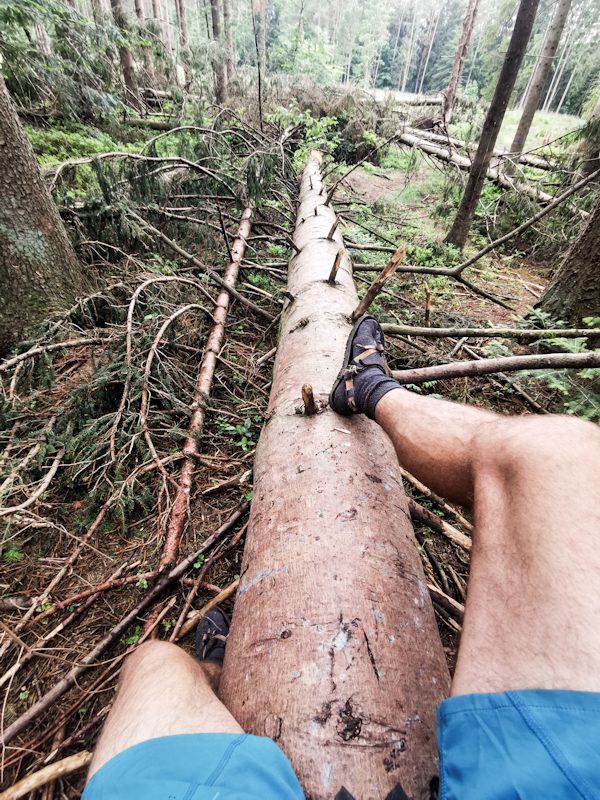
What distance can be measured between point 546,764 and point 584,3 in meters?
52.0

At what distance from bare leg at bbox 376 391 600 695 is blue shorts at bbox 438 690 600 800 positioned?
5 centimetres

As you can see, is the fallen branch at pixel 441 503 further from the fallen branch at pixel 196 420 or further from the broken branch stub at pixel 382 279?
the fallen branch at pixel 196 420

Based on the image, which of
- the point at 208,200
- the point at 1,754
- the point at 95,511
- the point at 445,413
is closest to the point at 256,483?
the point at 445,413

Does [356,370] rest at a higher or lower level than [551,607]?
lower

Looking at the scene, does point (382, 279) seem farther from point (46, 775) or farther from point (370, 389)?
point (46, 775)

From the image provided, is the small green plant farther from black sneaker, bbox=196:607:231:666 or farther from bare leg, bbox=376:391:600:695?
bare leg, bbox=376:391:600:695

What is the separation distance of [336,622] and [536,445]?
790 mm

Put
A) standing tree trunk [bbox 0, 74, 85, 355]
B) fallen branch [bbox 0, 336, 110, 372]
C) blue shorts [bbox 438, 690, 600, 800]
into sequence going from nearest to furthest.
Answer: blue shorts [bbox 438, 690, 600, 800] < fallen branch [bbox 0, 336, 110, 372] < standing tree trunk [bbox 0, 74, 85, 355]

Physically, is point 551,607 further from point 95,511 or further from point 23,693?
point 95,511

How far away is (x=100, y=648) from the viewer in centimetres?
155

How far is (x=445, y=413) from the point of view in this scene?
4.87ft

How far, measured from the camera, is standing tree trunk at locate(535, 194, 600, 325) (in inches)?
131

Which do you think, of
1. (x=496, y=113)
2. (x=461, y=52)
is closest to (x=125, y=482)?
(x=496, y=113)

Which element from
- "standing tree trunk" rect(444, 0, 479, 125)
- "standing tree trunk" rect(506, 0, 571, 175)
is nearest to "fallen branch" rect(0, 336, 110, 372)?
"standing tree trunk" rect(506, 0, 571, 175)
